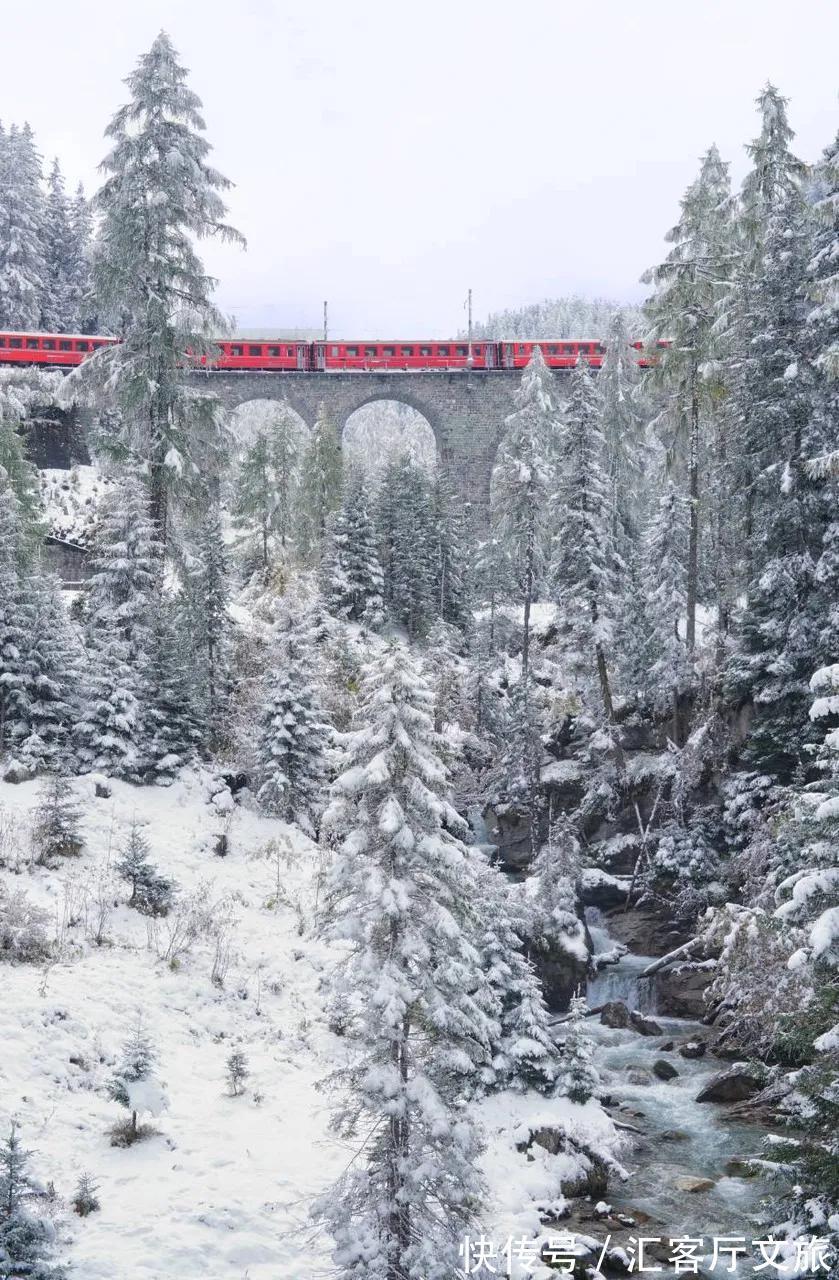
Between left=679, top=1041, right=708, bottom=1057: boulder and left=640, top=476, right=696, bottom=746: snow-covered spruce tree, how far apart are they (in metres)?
11.3

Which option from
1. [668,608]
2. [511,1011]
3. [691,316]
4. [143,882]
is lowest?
[511,1011]

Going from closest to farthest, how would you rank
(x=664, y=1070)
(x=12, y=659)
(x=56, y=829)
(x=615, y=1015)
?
(x=56, y=829) < (x=664, y=1070) < (x=12, y=659) < (x=615, y=1015)

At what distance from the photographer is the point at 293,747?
1884 cm

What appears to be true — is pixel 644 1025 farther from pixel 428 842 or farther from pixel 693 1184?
pixel 428 842

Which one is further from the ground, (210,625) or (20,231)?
(20,231)

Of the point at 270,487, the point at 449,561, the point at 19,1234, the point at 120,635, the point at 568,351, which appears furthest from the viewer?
the point at 568,351

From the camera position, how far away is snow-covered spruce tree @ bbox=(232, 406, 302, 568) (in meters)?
43.6

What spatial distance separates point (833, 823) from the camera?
29.3ft

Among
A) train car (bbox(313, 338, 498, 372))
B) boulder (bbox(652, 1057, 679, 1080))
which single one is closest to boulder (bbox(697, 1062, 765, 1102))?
boulder (bbox(652, 1057, 679, 1080))

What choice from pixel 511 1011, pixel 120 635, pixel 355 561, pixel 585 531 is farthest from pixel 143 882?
pixel 355 561

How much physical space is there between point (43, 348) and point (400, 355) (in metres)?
19.1

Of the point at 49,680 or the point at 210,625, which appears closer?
the point at 49,680

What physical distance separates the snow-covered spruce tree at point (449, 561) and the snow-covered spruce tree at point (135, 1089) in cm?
3290

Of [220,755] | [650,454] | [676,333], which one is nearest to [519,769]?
[220,755]
